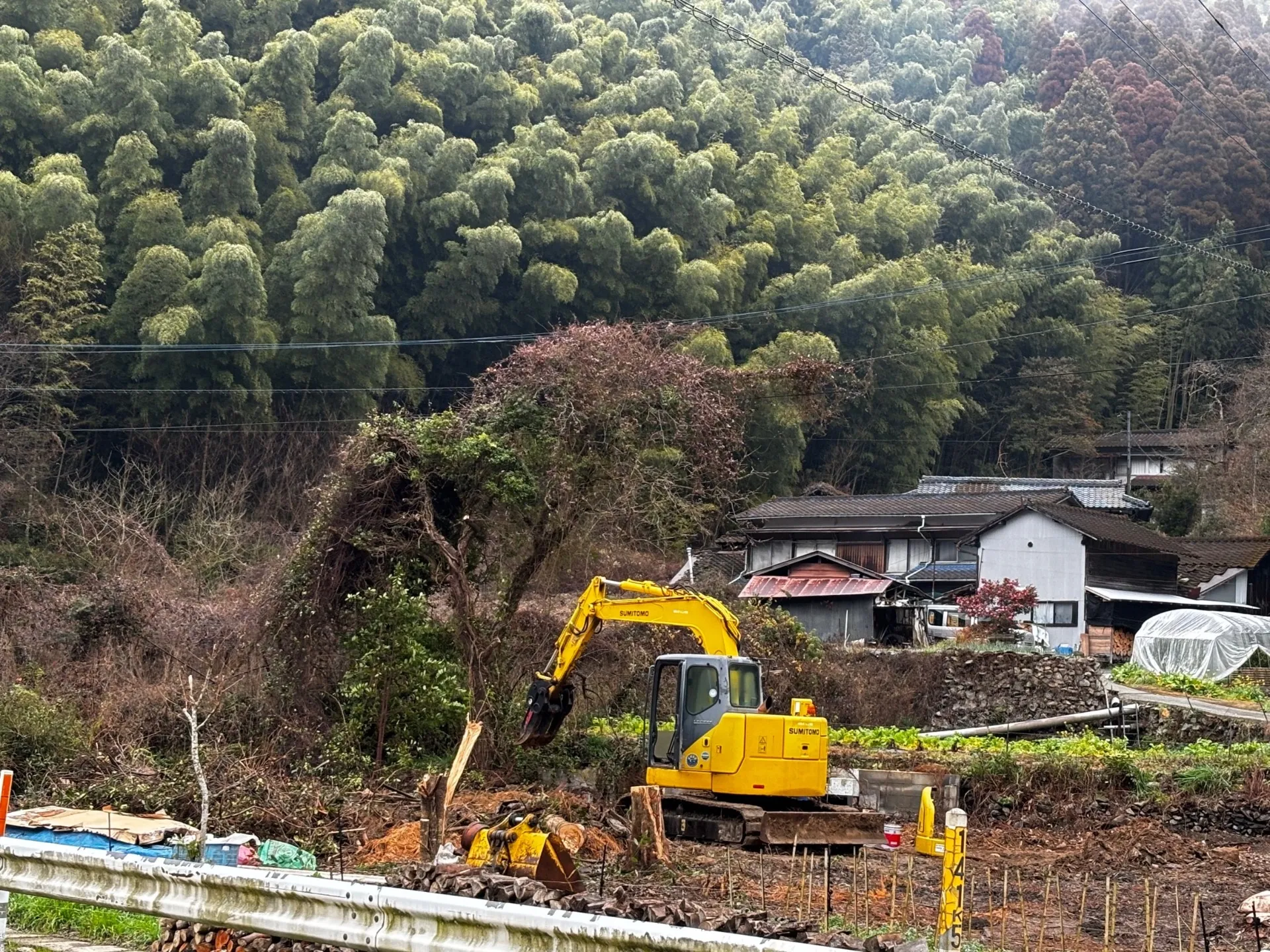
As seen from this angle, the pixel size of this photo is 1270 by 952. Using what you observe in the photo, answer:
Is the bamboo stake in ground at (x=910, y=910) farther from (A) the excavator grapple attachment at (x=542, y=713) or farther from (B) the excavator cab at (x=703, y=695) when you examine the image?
(A) the excavator grapple attachment at (x=542, y=713)

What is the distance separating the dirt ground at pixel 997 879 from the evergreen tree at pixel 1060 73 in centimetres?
6545

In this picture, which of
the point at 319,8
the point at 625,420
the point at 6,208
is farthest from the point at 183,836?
the point at 319,8

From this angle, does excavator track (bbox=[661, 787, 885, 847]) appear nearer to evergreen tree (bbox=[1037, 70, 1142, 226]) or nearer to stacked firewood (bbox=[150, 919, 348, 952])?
stacked firewood (bbox=[150, 919, 348, 952])

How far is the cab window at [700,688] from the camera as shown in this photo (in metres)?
14.5

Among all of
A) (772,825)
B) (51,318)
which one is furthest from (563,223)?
(772,825)

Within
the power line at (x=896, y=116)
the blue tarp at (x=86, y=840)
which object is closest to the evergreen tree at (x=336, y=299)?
the power line at (x=896, y=116)

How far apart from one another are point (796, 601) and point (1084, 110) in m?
38.4

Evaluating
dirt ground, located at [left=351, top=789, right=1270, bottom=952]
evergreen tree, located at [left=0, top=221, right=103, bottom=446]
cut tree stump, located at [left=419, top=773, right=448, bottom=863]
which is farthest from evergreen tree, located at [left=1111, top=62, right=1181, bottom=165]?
cut tree stump, located at [left=419, top=773, right=448, bottom=863]

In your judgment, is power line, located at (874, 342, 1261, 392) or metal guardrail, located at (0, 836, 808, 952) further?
power line, located at (874, 342, 1261, 392)

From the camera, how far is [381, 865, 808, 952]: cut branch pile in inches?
247

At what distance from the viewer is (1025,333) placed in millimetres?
57469

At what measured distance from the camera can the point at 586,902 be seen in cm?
633

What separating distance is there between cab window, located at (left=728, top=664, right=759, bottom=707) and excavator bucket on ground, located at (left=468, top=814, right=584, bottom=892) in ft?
15.6

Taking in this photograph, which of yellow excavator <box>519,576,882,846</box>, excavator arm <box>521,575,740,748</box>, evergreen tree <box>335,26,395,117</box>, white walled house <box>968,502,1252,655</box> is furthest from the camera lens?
evergreen tree <box>335,26,395,117</box>
